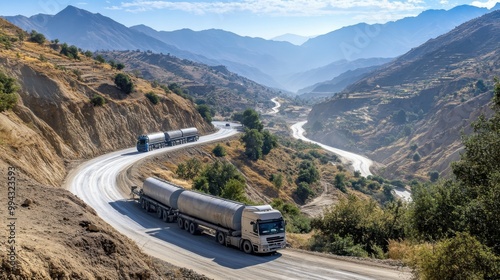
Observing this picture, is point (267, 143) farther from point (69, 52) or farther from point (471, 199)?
point (471, 199)

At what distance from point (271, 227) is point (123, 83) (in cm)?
6482

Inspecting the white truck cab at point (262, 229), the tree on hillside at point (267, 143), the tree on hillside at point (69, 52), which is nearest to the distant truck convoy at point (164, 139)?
the tree on hillside at point (267, 143)

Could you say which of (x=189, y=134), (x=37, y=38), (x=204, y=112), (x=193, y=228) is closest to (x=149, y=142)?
(x=189, y=134)

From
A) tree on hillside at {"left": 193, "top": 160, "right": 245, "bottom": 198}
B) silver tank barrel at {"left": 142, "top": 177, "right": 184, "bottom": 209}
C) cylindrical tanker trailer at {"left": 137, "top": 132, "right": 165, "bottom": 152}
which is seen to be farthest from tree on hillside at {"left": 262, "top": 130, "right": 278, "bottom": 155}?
silver tank barrel at {"left": 142, "top": 177, "right": 184, "bottom": 209}

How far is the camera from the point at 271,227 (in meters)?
28.2

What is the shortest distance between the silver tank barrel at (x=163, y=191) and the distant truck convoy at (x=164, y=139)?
31.3 metres

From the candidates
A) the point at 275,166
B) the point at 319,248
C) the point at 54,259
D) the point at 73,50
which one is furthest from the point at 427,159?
the point at 54,259

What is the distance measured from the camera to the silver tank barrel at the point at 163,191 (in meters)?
36.6

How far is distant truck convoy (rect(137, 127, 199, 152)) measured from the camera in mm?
71750

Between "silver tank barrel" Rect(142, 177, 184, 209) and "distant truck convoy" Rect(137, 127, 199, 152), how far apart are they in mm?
31325

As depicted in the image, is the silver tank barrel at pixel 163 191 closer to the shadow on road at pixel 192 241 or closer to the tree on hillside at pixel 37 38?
the shadow on road at pixel 192 241

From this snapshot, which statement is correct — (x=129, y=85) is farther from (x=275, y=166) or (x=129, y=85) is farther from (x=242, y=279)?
(x=242, y=279)

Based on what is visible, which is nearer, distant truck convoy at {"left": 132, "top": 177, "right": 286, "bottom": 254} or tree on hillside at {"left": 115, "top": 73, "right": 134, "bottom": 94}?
distant truck convoy at {"left": 132, "top": 177, "right": 286, "bottom": 254}

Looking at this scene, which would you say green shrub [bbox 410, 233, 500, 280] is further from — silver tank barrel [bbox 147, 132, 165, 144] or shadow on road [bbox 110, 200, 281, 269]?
silver tank barrel [bbox 147, 132, 165, 144]
